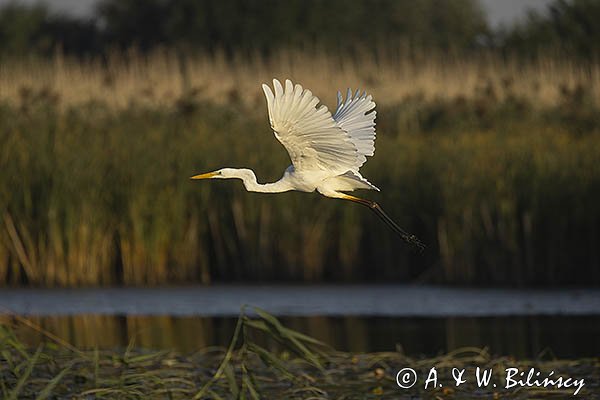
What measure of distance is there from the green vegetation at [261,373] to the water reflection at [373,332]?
29.3 inches

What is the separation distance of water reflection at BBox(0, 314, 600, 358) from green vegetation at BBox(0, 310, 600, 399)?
745 mm

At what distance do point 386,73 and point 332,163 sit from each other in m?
14.6

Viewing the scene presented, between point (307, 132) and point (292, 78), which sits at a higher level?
point (292, 78)

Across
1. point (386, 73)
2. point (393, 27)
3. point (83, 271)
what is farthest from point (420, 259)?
point (393, 27)

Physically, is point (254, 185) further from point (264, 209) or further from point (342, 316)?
point (264, 209)

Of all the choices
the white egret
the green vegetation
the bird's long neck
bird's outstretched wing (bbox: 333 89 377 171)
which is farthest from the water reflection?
the bird's long neck

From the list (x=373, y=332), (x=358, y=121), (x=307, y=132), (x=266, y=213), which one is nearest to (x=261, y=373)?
(x=358, y=121)

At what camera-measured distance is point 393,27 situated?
37.3 meters

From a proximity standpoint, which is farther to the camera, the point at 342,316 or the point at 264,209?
the point at 264,209

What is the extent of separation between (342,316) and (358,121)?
400 cm

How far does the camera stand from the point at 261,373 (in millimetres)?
7395

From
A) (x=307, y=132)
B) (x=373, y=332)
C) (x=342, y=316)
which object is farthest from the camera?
(x=342, y=316)

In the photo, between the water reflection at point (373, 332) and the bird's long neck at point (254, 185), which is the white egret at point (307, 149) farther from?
the water reflection at point (373, 332)

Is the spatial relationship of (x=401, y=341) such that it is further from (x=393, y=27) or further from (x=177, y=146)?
(x=393, y=27)
